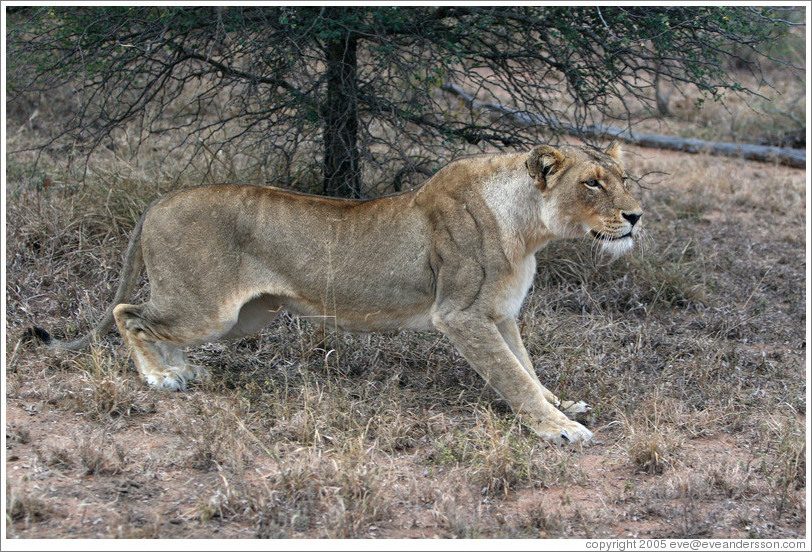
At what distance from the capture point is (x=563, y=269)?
6.48 m

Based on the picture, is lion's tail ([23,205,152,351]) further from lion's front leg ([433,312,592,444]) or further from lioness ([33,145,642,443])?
lion's front leg ([433,312,592,444])

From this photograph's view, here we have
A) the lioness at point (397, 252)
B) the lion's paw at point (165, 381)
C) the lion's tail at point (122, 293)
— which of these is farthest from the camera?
the lion's tail at point (122, 293)

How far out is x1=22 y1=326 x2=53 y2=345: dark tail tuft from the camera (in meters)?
4.78

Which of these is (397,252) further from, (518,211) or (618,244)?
(618,244)

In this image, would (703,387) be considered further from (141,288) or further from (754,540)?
(141,288)

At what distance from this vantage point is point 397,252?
15.0ft

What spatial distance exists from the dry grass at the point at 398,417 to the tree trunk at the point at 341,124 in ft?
2.88

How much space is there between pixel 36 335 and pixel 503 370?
2471mm

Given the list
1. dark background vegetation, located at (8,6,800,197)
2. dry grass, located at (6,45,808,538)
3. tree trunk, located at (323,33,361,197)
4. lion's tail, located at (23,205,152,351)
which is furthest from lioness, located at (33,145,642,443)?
tree trunk, located at (323,33,361,197)

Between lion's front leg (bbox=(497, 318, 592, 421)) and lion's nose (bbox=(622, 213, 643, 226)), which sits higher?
lion's nose (bbox=(622, 213, 643, 226))

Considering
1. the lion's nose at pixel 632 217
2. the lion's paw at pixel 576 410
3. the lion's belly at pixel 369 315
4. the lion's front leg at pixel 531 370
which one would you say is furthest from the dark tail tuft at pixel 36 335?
the lion's nose at pixel 632 217

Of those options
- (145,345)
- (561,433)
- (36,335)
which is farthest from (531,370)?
(36,335)

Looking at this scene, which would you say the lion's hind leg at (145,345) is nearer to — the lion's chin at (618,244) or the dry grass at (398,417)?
the dry grass at (398,417)

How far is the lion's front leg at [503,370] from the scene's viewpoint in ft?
14.2
